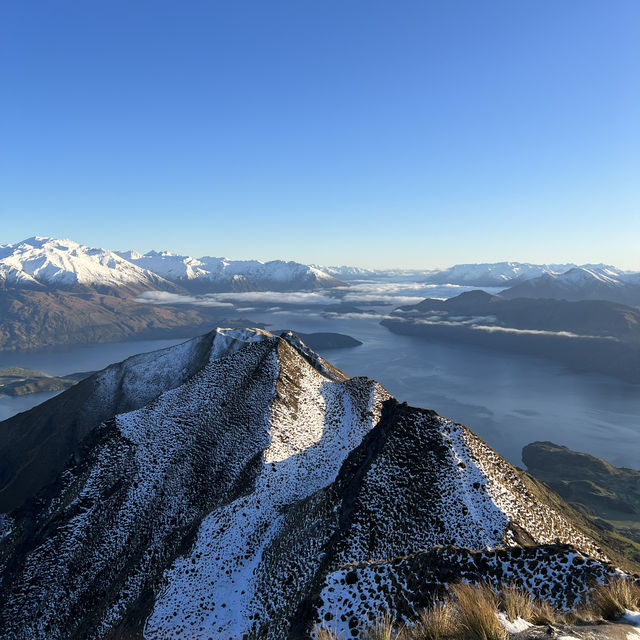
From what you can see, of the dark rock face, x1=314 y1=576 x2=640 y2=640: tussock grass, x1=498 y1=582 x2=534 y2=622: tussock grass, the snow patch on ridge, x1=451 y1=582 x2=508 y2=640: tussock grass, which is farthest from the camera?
the dark rock face

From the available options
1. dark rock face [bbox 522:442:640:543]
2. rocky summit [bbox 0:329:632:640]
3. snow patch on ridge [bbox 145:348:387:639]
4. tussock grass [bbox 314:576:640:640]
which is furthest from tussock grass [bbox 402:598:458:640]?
dark rock face [bbox 522:442:640:543]

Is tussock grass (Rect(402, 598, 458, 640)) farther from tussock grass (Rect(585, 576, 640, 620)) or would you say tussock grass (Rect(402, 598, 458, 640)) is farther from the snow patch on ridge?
the snow patch on ridge

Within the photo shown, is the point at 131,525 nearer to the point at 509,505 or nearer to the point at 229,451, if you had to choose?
the point at 229,451

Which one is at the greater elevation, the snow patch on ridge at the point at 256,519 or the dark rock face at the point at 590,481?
the snow patch on ridge at the point at 256,519

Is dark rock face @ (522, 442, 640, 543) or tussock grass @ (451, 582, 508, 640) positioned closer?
tussock grass @ (451, 582, 508, 640)

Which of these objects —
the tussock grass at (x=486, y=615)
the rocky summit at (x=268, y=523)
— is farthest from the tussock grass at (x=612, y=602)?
the rocky summit at (x=268, y=523)

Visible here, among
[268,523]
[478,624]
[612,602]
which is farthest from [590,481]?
[478,624]

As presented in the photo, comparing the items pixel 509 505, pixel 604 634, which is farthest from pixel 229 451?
pixel 604 634

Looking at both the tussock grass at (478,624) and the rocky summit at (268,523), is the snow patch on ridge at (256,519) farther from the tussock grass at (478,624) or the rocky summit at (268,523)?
the tussock grass at (478,624)

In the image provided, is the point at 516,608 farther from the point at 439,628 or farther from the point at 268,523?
the point at 268,523
